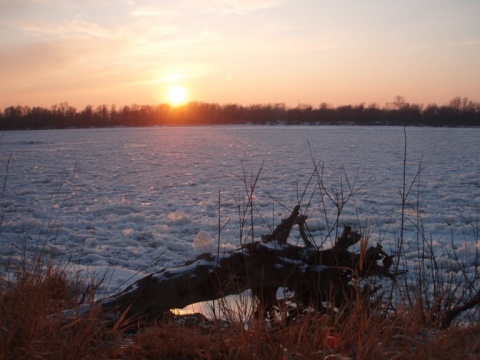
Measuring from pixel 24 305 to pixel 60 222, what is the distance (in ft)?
18.5

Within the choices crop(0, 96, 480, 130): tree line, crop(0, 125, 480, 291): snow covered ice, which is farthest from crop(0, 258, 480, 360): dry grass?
crop(0, 96, 480, 130): tree line

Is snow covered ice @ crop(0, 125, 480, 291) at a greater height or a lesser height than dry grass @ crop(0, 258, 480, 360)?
lesser

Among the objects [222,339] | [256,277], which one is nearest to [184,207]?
[256,277]

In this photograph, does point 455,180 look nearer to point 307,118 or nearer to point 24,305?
point 24,305

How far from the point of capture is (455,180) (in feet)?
41.5

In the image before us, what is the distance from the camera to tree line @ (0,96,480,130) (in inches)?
3078

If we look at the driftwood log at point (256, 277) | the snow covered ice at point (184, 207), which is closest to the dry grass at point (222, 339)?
the driftwood log at point (256, 277)

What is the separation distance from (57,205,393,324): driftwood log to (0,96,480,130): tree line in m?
73.5

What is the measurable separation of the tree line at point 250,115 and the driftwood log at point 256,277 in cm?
7349

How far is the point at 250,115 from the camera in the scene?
96562mm

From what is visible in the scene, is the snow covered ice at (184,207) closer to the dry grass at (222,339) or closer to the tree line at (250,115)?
the dry grass at (222,339)

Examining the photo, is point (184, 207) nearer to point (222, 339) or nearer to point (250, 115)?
point (222, 339)

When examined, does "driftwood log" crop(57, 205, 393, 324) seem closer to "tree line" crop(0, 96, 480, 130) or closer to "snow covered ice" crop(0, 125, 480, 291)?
"snow covered ice" crop(0, 125, 480, 291)

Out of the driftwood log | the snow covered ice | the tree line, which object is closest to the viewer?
the driftwood log
